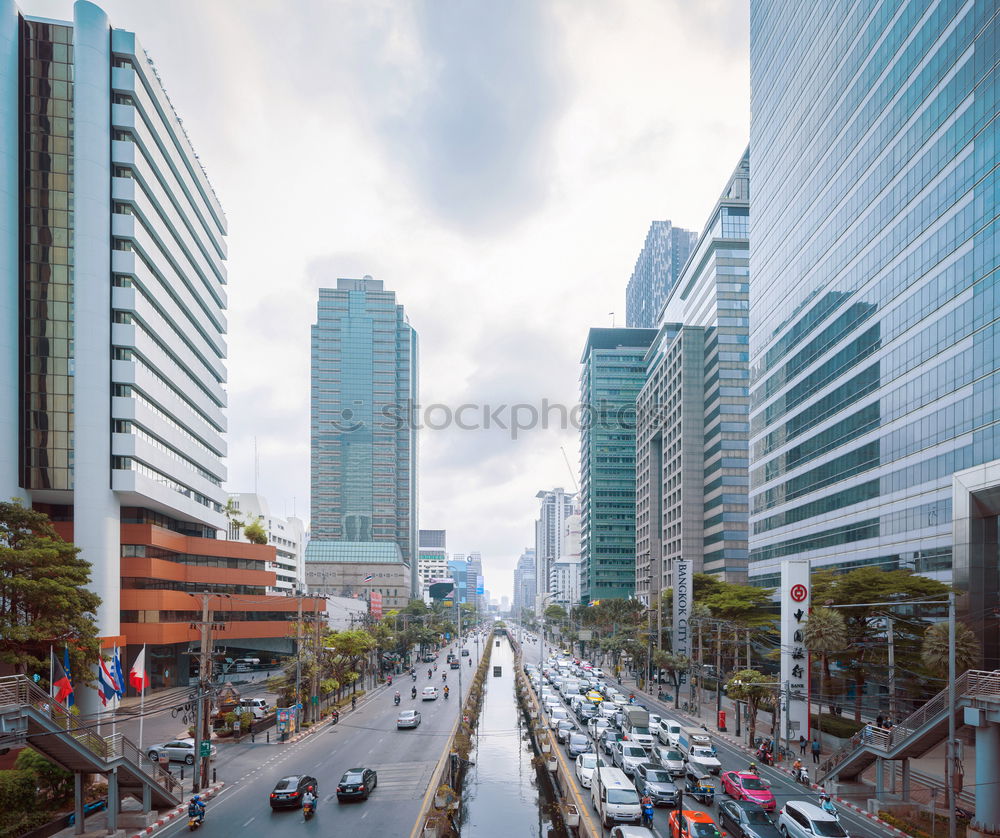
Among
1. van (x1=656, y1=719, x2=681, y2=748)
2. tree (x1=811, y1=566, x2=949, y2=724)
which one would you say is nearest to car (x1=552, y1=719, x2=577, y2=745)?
van (x1=656, y1=719, x2=681, y2=748)

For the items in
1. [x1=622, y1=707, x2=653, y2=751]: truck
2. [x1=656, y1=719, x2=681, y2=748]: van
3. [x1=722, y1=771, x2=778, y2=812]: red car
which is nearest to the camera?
[x1=722, y1=771, x2=778, y2=812]: red car

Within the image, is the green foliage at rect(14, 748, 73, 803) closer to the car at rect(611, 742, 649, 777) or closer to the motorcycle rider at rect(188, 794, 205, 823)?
the motorcycle rider at rect(188, 794, 205, 823)

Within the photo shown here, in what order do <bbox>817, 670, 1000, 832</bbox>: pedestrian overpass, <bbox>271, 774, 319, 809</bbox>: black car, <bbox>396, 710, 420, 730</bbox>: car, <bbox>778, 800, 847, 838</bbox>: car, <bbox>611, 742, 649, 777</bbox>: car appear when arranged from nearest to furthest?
<bbox>778, 800, 847, 838</bbox>: car
<bbox>817, 670, 1000, 832</bbox>: pedestrian overpass
<bbox>271, 774, 319, 809</bbox>: black car
<bbox>611, 742, 649, 777</bbox>: car
<bbox>396, 710, 420, 730</bbox>: car

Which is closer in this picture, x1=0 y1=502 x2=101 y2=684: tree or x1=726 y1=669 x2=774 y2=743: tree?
x1=0 y1=502 x2=101 y2=684: tree

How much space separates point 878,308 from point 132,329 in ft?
231

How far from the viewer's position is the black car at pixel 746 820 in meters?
32.6

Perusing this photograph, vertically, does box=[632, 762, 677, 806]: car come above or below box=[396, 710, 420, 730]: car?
above

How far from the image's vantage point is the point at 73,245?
7400cm

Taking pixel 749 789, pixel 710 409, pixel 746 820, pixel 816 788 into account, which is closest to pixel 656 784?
pixel 749 789

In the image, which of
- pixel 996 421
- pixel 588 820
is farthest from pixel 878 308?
pixel 588 820

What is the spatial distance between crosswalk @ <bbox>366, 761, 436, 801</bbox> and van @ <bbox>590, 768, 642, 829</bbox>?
394 inches

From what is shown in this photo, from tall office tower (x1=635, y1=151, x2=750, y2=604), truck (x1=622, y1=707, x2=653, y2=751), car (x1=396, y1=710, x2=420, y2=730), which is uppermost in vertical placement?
tall office tower (x1=635, y1=151, x2=750, y2=604)

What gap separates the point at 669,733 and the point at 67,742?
39071mm

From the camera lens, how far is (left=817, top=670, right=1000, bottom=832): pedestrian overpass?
32.8m
